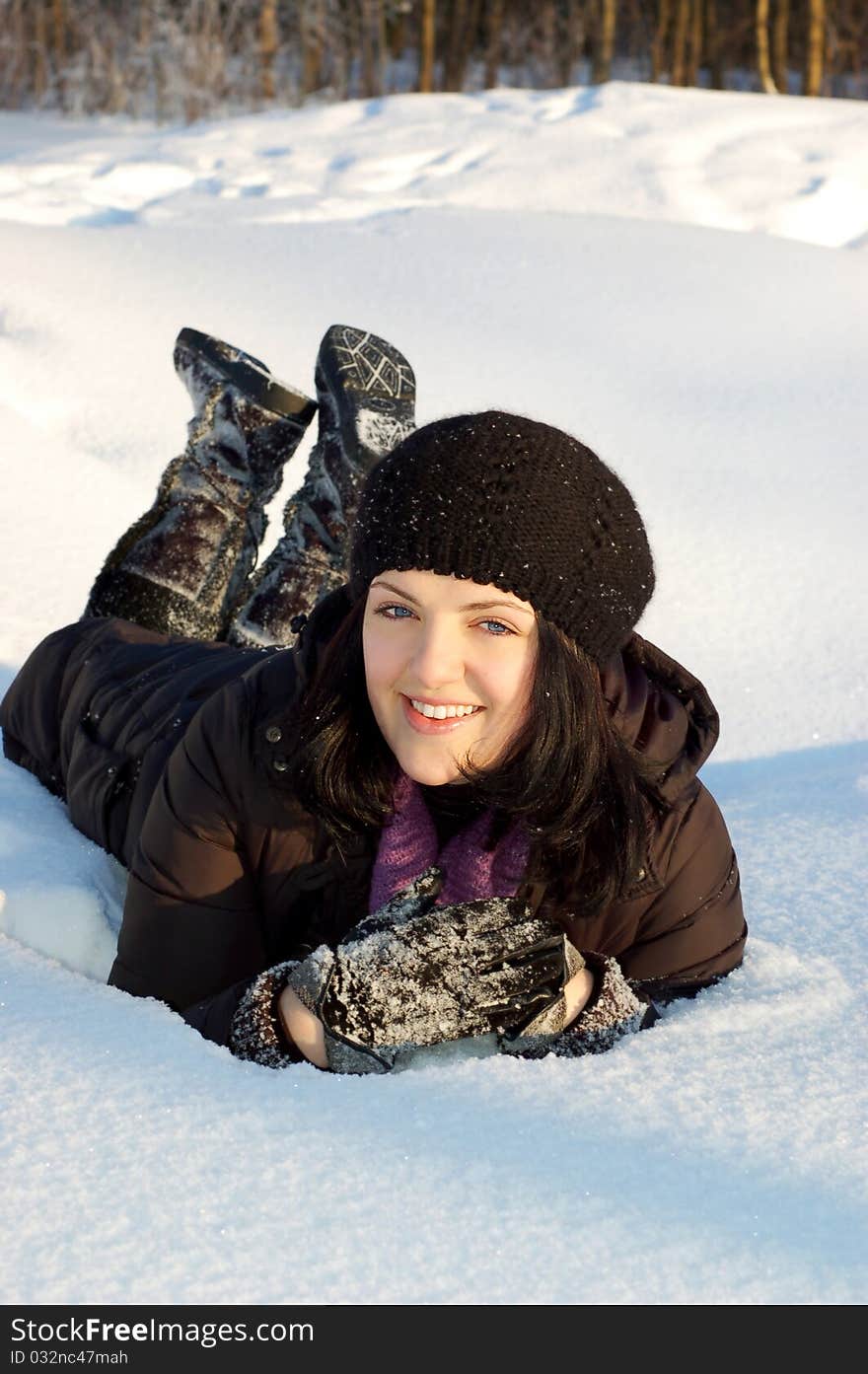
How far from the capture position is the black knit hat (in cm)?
122

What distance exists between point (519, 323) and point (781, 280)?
2.31 ft

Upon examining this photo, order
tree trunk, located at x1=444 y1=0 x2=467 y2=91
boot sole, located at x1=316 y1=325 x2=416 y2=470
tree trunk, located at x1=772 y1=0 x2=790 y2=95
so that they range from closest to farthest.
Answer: boot sole, located at x1=316 y1=325 x2=416 y2=470 < tree trunk, located at x1=772 y1=0 x2=790 y2=95 < tree trunk, located at x1=444 y1=0 x2=467 y2=91

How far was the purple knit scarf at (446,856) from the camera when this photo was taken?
1.39 meters

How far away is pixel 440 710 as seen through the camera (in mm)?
1269

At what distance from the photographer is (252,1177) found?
3.30 ft

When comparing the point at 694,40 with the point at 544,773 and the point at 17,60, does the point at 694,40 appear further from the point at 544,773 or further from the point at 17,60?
the point at 544,773

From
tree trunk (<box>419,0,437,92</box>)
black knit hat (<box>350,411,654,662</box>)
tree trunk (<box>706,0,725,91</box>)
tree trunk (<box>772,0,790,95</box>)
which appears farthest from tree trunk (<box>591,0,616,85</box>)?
black knit hat (<box>350,411,654,662</box>)

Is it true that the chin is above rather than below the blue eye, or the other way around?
below

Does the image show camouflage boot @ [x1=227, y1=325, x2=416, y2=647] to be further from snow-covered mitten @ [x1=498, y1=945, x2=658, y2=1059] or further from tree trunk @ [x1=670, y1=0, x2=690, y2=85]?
A: tree trunk @ [x1=670, y1=0, x2=690, y2=85]

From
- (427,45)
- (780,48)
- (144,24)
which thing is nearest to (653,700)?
(427,45)

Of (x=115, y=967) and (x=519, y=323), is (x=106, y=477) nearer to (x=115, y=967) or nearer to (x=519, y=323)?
(x=519, y=323)

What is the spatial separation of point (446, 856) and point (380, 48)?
11862 millimetres

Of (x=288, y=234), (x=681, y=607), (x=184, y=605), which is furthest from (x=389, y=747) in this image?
(x=288, y=234)

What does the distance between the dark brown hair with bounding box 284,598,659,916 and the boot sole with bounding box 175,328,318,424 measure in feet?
3.04
